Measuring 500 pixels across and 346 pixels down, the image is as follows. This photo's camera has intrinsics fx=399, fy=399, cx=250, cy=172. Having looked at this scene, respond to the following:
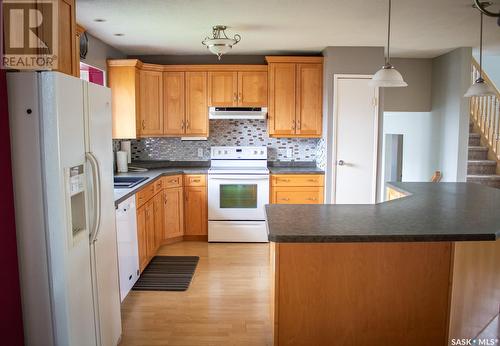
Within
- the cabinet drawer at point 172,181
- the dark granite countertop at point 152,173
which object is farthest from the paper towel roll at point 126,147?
the cabinet drawer at point 172,181

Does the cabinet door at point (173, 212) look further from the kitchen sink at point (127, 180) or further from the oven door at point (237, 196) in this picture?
the kitchen sink at point (127, 180)

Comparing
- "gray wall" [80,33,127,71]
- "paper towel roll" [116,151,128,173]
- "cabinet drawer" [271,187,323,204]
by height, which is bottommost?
"cabinet drawer" [271,187,323,204]

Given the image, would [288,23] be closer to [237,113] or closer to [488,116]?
[237,113]

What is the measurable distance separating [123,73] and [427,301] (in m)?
4.05

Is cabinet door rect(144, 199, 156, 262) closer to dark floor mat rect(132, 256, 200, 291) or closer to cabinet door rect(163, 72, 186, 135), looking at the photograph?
dark floor mat rect(132, 256, 200, 291)

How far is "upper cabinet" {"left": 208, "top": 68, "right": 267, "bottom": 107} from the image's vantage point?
513cm

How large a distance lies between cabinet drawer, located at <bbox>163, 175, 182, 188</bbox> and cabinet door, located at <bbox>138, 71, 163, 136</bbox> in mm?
670

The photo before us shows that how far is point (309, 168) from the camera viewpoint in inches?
209

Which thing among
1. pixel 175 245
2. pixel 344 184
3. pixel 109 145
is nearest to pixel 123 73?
pixel 175 245

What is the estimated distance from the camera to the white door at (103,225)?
222 centimetres

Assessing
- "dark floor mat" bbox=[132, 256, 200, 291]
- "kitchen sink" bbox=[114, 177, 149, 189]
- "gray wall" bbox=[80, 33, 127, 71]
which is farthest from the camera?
"gray wall" bbox=[80, 33, 127, 71]

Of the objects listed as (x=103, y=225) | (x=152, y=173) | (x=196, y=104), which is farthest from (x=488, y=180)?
(x=103, y=225)

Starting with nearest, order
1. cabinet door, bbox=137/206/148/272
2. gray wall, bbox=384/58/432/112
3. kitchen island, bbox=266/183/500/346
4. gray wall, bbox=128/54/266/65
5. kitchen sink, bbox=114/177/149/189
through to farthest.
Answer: kitchen island, bbox=266/183/500/346
cabinet door, bbox=137/206/148/272
kitchen sink, bbox=114/177/149/189
gray wall, bbox=128/54/266/65
gray wall, bbox=384/58/432/112

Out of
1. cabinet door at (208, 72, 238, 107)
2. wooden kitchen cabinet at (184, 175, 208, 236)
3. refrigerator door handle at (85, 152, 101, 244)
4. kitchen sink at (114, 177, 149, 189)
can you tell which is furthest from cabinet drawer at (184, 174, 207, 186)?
refrigerator door handle at (85, 152, 101, 244)
